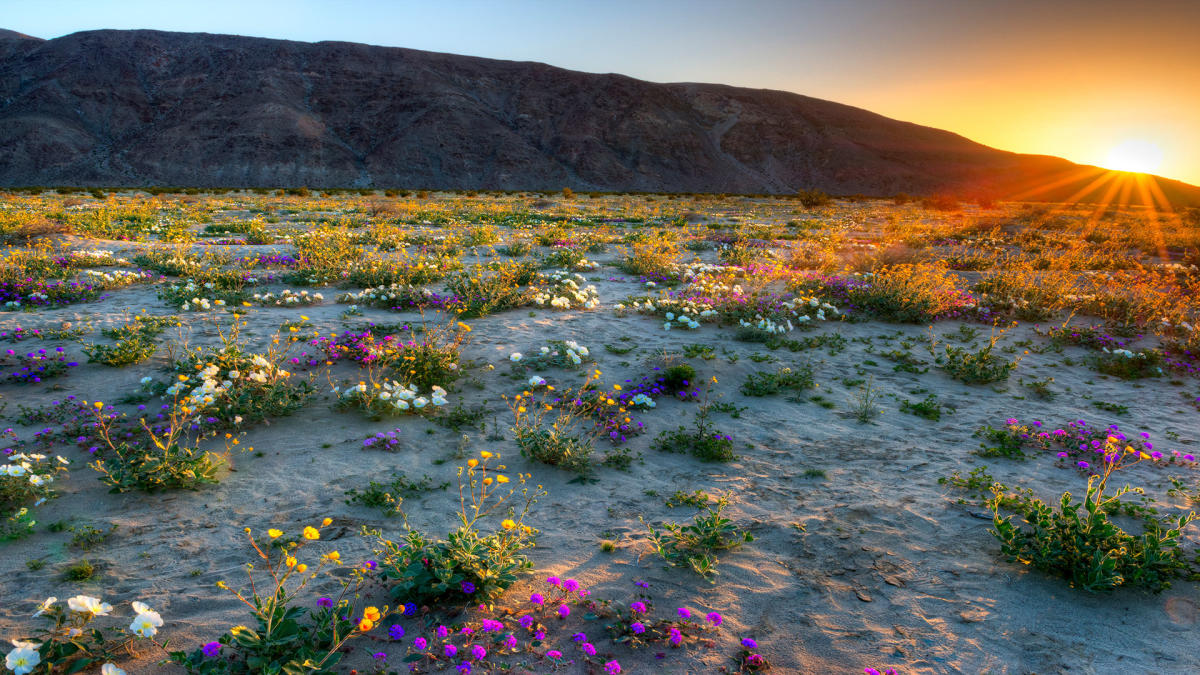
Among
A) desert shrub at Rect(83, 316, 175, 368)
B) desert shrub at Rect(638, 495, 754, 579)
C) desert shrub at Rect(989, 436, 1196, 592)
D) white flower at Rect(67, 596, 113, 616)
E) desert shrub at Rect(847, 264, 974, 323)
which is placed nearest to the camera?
white flower at Rect(67, 596, 113, 616)

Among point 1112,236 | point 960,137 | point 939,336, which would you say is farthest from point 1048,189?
point 939,336

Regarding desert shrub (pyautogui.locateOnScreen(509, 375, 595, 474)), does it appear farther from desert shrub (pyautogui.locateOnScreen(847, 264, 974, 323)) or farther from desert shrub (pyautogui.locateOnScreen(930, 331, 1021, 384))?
desert shrub (pyautogui.locateOnScreen(847, 264, 974, 323))

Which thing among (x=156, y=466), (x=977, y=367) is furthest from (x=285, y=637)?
(x=977, y=367)

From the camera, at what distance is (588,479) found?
4.59m

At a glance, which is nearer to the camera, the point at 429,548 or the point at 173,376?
the point at 429,548

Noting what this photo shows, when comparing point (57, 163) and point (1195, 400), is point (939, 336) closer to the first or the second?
point (1195, 400)

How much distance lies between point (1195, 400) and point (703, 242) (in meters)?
11.8

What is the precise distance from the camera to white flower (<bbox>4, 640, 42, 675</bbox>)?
7.71 ft

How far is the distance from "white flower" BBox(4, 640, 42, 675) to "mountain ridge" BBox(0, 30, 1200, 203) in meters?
71.0

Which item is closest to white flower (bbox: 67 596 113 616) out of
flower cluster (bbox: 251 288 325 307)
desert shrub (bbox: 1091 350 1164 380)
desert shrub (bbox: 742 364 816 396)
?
desert shrub (bbox: 742 364 816 396)

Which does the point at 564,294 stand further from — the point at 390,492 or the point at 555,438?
the point at 390,492

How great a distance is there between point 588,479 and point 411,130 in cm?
7960

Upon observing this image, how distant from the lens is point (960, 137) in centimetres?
11325

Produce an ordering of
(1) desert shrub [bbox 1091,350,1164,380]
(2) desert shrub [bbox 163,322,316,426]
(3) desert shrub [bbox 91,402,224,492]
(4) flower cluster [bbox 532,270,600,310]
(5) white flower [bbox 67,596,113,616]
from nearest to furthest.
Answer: (5) white flower [bbox 67,596,113,616]
(3) desert shrub [bbox 91,402,224,492]
(2) desert shrub [bbox 163,322,316,426]
(1) desert shrub [bbox 1091,350,1164,380]
(4) flower cluster [bbox 532,270,600,310]
